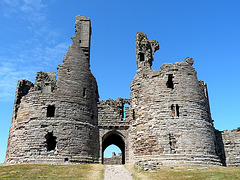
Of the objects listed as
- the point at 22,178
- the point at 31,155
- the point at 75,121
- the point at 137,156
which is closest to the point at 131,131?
the point at 137,156

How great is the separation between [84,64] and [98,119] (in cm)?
532

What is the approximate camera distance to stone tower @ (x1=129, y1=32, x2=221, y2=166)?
20.6m

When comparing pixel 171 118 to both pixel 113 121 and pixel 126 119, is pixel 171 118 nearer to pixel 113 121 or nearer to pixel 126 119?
pixel 126 119

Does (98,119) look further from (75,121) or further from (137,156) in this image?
(137,156)

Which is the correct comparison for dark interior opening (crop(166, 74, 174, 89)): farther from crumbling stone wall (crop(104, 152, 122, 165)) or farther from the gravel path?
crumbling stone wall (crop(104, 152, 122, 165))

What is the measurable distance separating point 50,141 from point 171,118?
10.3 m

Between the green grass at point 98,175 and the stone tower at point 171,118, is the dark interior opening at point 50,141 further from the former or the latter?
the stone tower at point 171,118

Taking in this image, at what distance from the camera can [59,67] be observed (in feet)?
79.0

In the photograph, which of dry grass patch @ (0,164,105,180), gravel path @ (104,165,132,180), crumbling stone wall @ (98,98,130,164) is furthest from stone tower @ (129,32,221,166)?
dry grass patch @ (0,164,105,180)

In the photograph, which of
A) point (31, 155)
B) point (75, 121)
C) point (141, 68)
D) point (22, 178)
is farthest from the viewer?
point (141, 68)

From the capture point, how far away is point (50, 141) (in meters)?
22.6

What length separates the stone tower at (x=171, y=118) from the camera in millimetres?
20594

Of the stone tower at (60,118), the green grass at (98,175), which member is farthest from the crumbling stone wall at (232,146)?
the stone tower at (60,118)

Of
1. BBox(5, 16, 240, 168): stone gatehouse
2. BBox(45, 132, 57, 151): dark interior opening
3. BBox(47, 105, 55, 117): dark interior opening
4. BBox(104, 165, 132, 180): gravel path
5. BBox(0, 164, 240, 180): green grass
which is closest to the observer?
BBox(0, 164, 240, 180): green grass
